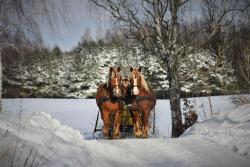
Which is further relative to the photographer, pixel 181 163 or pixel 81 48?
pixel 81 48

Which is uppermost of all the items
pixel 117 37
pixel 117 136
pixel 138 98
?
pixel 117 37

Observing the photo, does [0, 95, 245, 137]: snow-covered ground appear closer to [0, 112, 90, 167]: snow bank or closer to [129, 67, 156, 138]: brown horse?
[129, 67, 156, 138]: brown horse

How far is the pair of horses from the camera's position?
30.6 ft

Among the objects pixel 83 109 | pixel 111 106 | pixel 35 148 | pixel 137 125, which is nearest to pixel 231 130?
pixel 137 125

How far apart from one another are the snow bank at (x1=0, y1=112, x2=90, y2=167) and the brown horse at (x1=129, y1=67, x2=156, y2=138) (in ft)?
10.5

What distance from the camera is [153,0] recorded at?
1195 cm

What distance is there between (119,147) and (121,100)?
9.08ft

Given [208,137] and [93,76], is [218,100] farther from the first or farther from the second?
[208,137]

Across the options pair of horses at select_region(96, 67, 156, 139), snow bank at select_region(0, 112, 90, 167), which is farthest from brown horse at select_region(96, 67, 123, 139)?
snow bank at select_region(0, 112, 90, 167)

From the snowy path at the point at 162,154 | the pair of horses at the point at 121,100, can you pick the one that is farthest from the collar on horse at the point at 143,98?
the snowy path at the point at 162,154

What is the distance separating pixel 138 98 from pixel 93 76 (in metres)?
24.2

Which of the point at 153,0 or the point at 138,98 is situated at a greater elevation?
the point at 153,0

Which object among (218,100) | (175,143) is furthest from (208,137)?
(218,100)

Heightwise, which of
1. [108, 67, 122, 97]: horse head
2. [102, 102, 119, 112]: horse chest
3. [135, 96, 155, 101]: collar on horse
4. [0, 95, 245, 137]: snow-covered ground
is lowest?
[0, 95, 245, 137]: snow-covered ground
